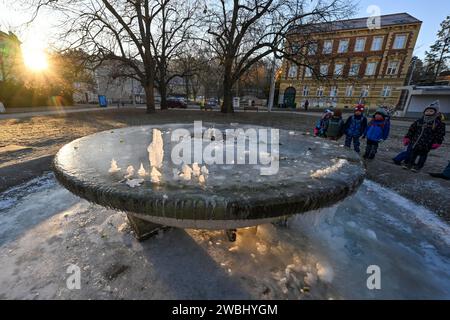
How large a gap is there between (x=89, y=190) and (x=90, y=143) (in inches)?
65.1

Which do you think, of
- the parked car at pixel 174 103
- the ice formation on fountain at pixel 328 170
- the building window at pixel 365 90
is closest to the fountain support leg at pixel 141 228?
the ice formation on fountain at pixel 328 170

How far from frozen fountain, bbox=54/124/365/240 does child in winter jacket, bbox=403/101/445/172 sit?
3275mm

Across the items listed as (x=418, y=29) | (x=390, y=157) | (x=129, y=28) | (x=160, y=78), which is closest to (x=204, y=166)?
(x=390, y=157)

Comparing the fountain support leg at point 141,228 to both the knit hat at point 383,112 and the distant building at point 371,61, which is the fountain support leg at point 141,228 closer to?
the knit hat at point 383,112

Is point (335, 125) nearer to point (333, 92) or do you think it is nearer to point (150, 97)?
point (150, 97)

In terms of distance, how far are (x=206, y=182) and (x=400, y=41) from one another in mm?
37160

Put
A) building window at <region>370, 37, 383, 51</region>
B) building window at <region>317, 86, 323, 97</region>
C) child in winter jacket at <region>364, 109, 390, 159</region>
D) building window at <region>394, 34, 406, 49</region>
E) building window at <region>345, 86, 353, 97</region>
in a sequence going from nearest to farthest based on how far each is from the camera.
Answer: child in winter jacket at <region>364, 109, 390, 159</region>, building window at <region>394, 34, 406, 49</region>, building window at <region>370, 37, 383, 51</region>, building window at <region>345, 86, 353, 97</region>, building window at <region>317, 86, 323, 97</region>

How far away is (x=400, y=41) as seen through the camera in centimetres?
2739

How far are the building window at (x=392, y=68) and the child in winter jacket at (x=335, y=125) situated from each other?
3169 cm

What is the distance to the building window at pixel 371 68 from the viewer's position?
29578 mm

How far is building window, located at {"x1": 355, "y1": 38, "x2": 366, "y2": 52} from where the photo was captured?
29219mm

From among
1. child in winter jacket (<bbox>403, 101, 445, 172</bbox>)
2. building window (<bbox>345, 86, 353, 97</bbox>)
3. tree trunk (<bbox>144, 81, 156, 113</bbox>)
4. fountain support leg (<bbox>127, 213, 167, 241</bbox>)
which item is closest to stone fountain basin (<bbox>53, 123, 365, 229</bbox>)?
fountain support leg (<bbox>127, 213, 167, 241</bbox>)

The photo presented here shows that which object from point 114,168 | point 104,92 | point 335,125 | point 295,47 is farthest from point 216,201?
point 104,92

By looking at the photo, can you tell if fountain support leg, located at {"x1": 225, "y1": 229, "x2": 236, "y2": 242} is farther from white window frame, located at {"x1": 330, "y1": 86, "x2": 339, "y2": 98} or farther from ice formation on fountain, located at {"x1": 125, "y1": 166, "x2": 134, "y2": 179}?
white window frame, located at {"x1": 330, "y1": 86, "x2": 339, "y2": 98}
